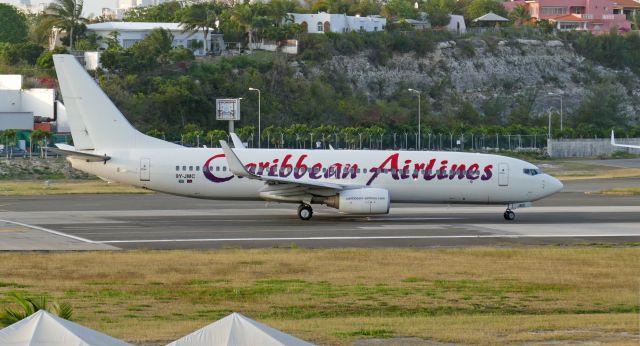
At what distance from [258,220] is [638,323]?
2628cm

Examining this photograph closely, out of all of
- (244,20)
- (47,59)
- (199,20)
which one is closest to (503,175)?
(47,59)

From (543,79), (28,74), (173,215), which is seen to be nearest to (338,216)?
(173,215)

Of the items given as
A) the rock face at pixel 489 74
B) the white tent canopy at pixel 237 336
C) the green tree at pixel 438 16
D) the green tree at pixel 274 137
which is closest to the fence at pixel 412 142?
the green tree at pixel 274 137

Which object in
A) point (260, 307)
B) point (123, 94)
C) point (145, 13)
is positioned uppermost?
point (145, 13)

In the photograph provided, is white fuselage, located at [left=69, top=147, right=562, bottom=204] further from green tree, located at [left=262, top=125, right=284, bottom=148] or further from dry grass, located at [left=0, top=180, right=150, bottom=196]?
green tree, located at [left=262, top=125, right=284, bottom=148]

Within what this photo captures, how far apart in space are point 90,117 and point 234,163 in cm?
751

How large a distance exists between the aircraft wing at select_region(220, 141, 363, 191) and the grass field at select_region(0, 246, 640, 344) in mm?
9305

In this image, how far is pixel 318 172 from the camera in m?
50.5

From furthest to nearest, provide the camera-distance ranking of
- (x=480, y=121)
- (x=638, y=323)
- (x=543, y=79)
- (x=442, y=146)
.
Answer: (x=543, y=79)
(x=480, y=121)
(x=442, y=146)
(x=638, y=323)

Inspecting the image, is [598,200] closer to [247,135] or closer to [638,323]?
[638,323]

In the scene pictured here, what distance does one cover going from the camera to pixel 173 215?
52.4m

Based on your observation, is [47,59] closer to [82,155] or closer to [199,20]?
[199,20]

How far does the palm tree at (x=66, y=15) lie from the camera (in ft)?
459

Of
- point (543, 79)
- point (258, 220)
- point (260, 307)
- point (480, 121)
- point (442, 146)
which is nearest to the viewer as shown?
point (260, 307)
